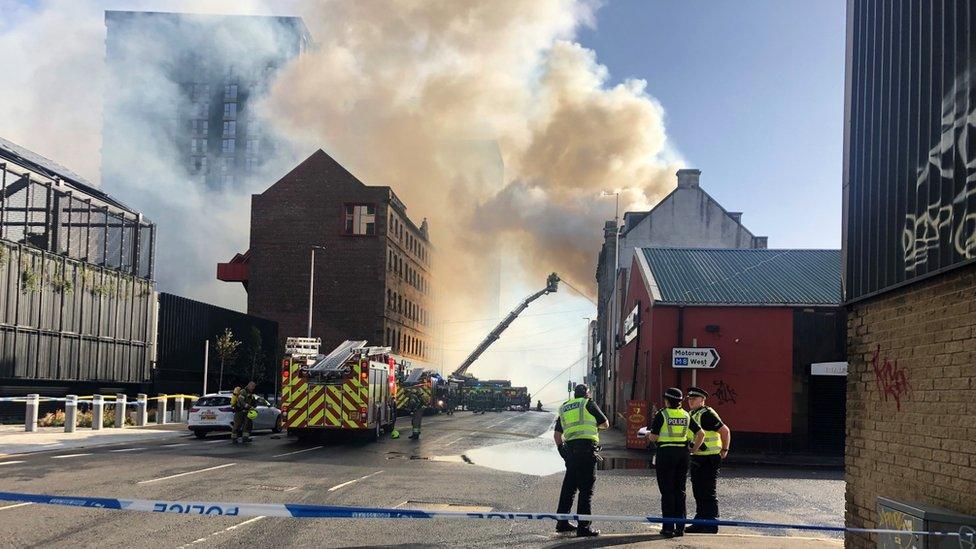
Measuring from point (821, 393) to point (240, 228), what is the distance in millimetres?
65546

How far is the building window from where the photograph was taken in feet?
192

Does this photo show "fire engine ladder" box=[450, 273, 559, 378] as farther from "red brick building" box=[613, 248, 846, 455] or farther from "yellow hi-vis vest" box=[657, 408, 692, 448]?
"yellow hi-vis vest" box=[657, 408, 692, 448]

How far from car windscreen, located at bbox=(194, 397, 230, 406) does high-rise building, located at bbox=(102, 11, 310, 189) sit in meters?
80.9

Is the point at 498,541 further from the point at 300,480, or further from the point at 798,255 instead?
the point at 798,255

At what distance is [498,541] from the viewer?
8.63 meters

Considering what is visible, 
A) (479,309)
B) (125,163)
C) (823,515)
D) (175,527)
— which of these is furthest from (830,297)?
(125,163)

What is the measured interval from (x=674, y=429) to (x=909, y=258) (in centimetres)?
353

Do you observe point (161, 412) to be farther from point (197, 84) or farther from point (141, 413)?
point (197, 84)

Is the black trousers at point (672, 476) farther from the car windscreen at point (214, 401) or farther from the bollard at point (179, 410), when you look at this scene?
the bollard at point (179, 410)

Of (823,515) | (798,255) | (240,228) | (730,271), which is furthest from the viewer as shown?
(240,228)

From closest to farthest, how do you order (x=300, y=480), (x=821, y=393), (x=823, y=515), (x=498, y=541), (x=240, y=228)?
(x=498, y=541) < (x=823, y=515) < (x=300, y=480) < (x=821, y=393) < (x=240, y=228)

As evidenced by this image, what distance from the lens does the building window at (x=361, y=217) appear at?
58.4 m

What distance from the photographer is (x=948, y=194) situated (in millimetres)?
6098

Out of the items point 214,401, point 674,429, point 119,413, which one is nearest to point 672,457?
point 674,429
